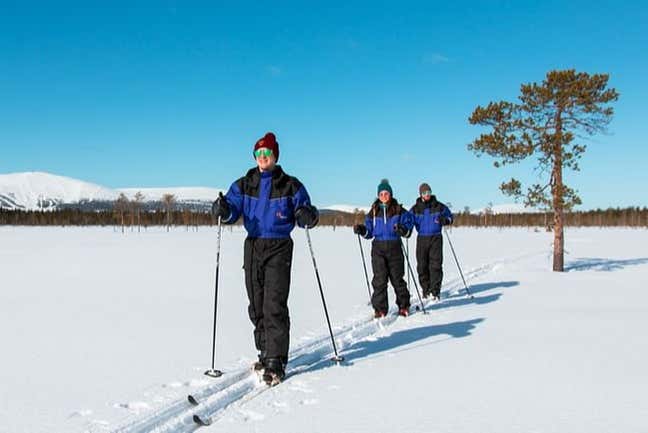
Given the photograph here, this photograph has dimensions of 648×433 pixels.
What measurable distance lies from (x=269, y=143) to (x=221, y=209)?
2.65 feet

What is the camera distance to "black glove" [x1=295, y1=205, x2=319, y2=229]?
16.0 feet

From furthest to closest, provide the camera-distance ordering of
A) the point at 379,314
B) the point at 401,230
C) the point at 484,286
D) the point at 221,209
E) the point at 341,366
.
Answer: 1. the point at 484,286
2. the point at 401,230
3. the point at 379,314
4. the point at 341,366
5. the point at 221,209

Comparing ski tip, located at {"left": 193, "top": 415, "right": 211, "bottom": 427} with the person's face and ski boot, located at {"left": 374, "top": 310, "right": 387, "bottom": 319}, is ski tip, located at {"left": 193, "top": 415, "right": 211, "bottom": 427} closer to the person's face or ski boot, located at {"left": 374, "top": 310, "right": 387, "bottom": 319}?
the person's face

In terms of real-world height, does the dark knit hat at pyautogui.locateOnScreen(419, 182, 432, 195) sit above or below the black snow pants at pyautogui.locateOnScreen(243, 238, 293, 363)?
above

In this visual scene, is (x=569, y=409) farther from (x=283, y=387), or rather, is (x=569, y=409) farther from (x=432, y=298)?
(x=432, y=298)

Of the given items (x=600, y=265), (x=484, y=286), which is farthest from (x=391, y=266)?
(x=600, y=265)

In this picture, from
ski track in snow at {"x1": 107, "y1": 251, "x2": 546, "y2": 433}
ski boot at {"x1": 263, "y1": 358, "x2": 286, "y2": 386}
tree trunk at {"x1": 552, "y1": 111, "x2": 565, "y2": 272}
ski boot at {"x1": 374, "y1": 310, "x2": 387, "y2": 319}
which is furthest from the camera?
tree trunk at {"x1": 552, "y1": 111, "x2": 565, "y2": 272}

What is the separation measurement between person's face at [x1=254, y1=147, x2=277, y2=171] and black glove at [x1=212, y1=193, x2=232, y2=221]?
51 cm

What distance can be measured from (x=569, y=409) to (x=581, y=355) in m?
2.01

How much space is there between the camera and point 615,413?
385cm

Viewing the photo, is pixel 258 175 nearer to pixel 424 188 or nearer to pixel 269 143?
pixel 269 143

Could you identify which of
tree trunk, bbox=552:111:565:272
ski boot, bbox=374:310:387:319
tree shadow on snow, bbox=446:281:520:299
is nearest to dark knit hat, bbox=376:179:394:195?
ski boot, bbox=374:310:387:319

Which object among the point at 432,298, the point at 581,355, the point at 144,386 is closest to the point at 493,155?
the point at 432,298

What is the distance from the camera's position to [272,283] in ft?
16.1
